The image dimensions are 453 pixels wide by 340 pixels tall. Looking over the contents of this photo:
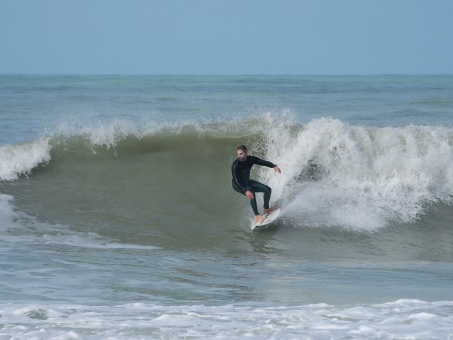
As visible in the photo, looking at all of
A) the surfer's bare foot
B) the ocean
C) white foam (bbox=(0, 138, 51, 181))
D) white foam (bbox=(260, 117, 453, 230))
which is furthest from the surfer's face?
white foam (bbox=(0, 138, 51, 181))

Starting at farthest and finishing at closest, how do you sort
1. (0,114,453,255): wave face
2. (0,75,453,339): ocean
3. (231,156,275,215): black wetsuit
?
(0,114,453,255): wave face → (231,156,275,215): black wetsuit → (0,75,453,339): ocean

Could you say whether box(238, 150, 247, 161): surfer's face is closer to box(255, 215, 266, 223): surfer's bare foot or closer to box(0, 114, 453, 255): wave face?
box(255, 215, 266, 223): surfer's bare foot

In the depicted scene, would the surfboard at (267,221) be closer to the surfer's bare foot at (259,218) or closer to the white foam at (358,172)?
the surfer's bare foot at (259,218)

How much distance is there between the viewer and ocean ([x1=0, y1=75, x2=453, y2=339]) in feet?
20.9

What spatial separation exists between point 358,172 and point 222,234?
3579 mm

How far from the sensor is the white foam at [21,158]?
14.3 m

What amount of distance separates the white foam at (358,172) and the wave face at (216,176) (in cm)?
2

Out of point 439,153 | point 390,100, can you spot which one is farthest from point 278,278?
point 390,100

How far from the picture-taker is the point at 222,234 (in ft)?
38.5

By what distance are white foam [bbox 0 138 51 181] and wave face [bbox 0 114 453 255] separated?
2 cm

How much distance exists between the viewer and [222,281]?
27.4 ft

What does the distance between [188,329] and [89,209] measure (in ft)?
23.2

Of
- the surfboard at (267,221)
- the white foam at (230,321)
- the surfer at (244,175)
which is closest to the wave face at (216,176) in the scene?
the surfboard at (267,221)

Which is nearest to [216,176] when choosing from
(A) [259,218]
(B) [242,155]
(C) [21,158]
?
(A) [259,218]
